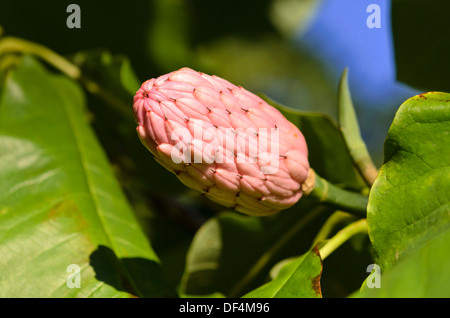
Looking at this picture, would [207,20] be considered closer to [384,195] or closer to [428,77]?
[428,77]

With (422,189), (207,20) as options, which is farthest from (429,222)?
(207,20)

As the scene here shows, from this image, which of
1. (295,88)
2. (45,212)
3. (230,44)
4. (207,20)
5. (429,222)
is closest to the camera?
(429,222)

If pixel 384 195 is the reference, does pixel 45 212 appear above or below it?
below

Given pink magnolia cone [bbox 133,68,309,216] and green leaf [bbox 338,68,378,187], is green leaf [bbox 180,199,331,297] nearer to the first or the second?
green leaf [bbox 338,68,378,187]
